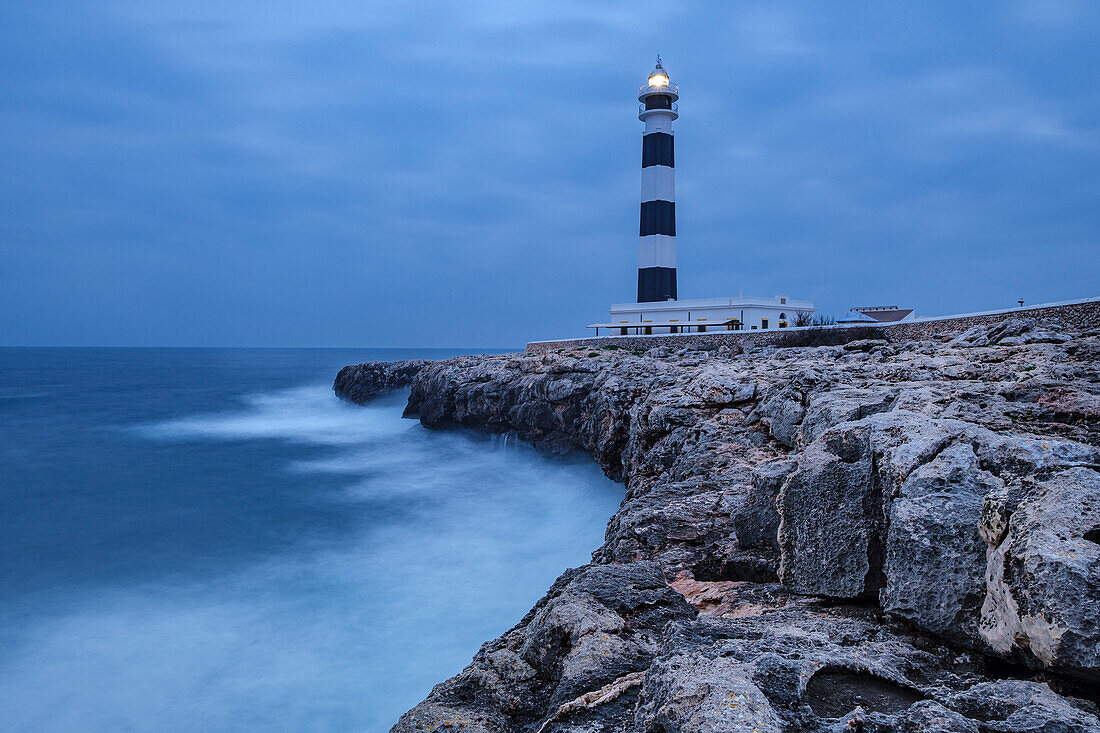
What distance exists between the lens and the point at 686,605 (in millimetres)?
4082

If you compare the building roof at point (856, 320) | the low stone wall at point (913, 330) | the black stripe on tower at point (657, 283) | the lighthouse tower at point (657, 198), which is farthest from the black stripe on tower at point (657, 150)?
the building roof at point (856, 320)

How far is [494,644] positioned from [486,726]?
139 cm

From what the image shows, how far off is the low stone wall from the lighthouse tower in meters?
5.72

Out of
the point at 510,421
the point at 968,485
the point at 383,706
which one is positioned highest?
the point at 968,485

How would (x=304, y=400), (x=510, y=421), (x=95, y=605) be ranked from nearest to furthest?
(x=95, y=605)
(x=510, y=421)
(x=304, y=400)

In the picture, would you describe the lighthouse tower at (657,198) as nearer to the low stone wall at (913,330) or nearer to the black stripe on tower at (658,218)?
the black stripe on tower at (658,218)

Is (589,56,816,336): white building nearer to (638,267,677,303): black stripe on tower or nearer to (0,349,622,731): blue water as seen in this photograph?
(638,267,677,303): black stripe on tower

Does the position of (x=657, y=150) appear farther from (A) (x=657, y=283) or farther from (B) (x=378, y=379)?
(B) (x=378, y=379)

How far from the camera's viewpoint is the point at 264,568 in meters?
13.2

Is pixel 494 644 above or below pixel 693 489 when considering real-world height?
below

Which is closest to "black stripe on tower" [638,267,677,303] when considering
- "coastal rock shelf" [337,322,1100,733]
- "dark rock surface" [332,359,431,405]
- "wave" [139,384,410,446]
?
"dark rock surface" [332,359,431,405]

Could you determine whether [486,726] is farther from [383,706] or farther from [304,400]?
[304,400]

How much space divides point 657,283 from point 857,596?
30528 mm

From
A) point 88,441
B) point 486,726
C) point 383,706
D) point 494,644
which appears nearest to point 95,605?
point 383,706
